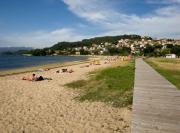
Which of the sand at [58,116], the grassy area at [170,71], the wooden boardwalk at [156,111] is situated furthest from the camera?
the grassy area at [170,71]

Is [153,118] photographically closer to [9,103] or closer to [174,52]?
[9,103]

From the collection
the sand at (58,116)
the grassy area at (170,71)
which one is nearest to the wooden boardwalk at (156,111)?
the sand at (58,116)

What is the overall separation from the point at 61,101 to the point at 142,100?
14.1 ft

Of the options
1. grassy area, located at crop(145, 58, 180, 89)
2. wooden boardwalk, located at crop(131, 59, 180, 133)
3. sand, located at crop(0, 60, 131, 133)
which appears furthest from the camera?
grassy area, located at crop(145, 58, 180, 89)

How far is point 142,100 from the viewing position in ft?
33.3

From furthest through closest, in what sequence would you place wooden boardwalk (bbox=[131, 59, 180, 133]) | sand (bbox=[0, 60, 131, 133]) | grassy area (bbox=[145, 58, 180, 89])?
grassy area (bbox=[145, 58, 180, 89]), sand (bbox=[0, 60, 131, 133]), wooden boardwalk (bbox=[131, 59, 180, 133])

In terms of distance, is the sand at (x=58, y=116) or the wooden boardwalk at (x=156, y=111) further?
the sand at (x=58, y=116)

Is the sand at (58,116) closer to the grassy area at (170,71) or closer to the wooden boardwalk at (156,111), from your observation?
the wooden boardwalk at (156,111)

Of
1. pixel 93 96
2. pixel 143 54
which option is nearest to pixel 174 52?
pixel 143 54

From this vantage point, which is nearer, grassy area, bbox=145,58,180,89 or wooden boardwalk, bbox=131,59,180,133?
wooden boardwalk, bbox=131,59,180,133

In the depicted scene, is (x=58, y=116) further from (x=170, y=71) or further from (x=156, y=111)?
(x=170, y=71)

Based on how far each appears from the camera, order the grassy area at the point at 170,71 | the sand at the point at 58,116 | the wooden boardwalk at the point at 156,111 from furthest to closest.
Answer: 1. the grassy area at the point at 170,71
2. the sand at the point at 58,116
3. the wooden boardwalk at the point at 156,111

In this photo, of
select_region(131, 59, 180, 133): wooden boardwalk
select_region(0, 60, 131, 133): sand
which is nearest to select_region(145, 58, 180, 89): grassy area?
select_region(131, 59, 180, 133): wooden boardwalk

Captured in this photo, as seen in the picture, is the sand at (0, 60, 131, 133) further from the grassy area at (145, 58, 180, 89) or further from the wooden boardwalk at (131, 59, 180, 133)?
the grassy area at (145, 58, 180, 89)
